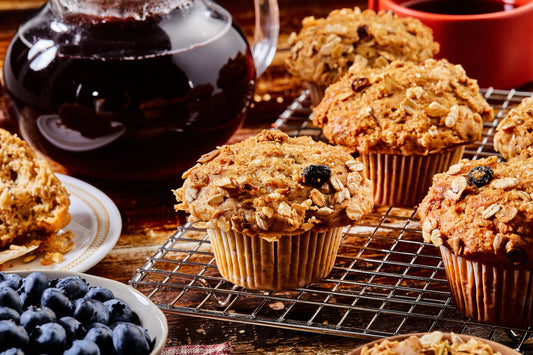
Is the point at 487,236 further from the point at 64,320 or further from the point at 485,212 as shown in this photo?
the point at 64,320

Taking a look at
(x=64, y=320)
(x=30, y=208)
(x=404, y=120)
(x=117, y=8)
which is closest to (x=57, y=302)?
(x=64, y=320)

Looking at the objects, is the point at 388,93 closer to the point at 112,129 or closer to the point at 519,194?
the point at 519,194

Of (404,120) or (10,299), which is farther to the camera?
(404,120)

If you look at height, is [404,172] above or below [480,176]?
below

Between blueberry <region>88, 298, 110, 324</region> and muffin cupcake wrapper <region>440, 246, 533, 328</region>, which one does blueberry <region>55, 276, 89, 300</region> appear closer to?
blueberry <region>88, 298, 110, 324</region>

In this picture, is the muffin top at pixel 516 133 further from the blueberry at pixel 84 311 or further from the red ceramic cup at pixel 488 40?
the blueberry at pixel 84 311

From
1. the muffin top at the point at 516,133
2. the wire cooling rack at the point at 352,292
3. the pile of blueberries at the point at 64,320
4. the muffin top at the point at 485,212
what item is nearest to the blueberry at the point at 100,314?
the pile of blueberries at the point at 64,320

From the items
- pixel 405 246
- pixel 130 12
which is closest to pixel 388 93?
pixel 405 246
